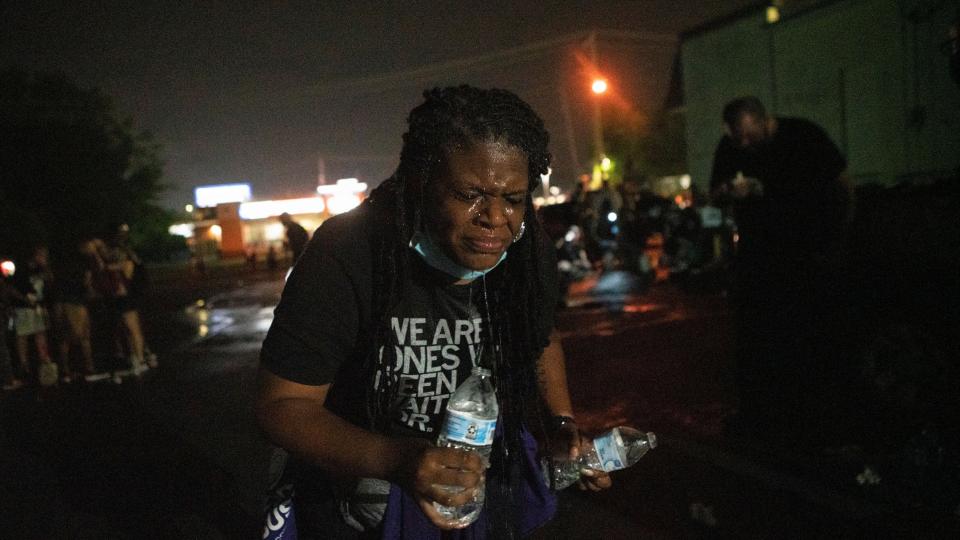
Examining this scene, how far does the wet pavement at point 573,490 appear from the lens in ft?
12.8

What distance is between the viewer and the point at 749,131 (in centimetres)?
451

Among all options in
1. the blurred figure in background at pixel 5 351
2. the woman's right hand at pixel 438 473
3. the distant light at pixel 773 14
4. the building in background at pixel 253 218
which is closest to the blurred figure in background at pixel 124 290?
the blurred figure in background at pixel 5 351

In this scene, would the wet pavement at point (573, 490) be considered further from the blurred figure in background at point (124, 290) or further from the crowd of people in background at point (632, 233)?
the crowd of people in background at point (632, 233)

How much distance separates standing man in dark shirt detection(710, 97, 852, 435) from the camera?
4441 millimetres

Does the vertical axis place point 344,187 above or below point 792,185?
above

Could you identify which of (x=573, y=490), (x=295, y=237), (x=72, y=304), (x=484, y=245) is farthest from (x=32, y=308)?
(x=484, y=245)

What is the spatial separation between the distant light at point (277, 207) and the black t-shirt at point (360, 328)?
6651 cm

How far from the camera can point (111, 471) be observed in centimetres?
541

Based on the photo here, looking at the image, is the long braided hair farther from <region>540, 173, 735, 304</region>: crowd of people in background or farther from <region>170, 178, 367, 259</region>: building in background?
<region>170, 178, 367, 259</region>: building in background

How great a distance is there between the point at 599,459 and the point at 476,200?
2.92ft

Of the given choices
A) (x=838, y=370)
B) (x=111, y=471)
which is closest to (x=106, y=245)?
(x=111, y=471)

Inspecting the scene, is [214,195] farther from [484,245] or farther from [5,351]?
[484,245]

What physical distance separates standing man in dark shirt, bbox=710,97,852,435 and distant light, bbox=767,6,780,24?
1494 centimetres

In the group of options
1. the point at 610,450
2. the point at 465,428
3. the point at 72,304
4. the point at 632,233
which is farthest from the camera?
the point at 632,233
